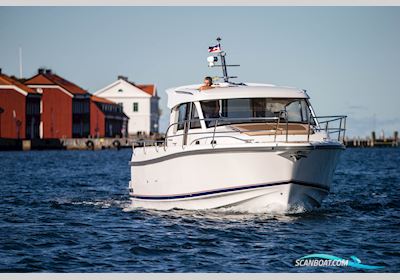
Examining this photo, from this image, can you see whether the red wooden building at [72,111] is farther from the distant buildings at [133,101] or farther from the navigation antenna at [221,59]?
the navigation antenna at [221,59]

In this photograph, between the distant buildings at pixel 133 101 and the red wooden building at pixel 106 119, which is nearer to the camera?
the red wooden building at pixel 106 119

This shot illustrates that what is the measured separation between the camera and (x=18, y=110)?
7969cm

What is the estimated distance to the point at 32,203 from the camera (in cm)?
2184

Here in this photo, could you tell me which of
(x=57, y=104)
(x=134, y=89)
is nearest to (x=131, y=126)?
(x=134, y=89)

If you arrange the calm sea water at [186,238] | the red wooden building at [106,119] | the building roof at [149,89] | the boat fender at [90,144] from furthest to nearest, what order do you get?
the building roof at [149,89]
the red wooden building at [106,119]
the boat fender at [90,144]
the calm sea water at [186,238]

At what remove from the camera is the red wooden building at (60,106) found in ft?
289

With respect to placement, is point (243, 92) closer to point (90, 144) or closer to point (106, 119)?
point (90, 144)

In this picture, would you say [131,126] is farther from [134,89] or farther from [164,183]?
[164,183]

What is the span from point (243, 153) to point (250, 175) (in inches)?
17.6

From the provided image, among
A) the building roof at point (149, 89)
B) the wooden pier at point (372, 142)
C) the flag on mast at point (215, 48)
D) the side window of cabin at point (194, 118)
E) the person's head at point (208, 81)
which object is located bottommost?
the wooden pier at point (372, 142)

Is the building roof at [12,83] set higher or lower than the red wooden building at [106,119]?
higher

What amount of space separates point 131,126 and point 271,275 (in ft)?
329

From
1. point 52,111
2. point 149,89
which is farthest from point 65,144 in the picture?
point 149,89

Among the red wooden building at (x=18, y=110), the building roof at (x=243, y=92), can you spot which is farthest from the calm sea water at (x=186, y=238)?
the red wooden building at (x=18, y=110)
